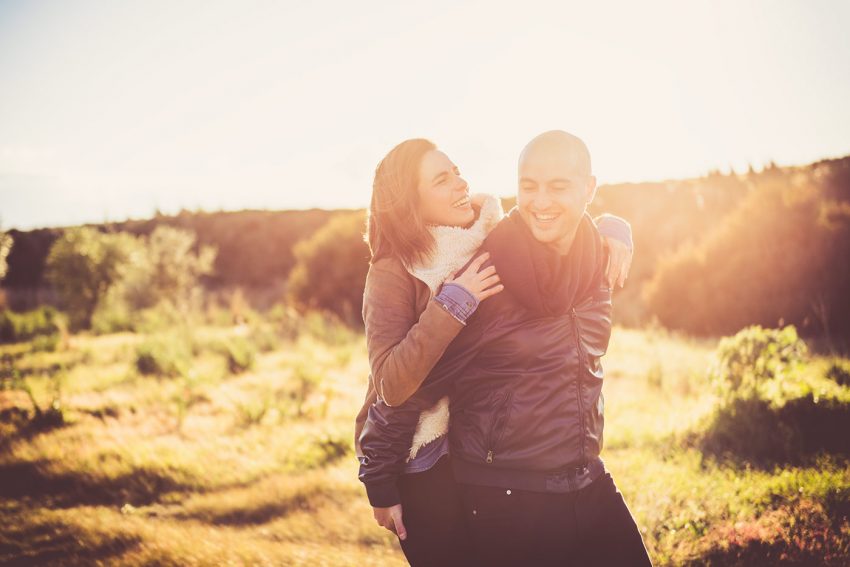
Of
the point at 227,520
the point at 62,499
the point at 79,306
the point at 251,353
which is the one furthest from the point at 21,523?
the point at 79,306

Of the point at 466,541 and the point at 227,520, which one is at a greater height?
the point at 466,541

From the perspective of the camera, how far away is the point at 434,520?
211 centimetres

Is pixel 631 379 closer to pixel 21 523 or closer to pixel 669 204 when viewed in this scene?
pixel 21 523

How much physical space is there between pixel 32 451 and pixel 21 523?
6.11 ft

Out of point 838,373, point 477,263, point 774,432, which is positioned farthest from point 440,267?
point 838,373

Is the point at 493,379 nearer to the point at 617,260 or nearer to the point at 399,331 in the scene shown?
the point at 399,331

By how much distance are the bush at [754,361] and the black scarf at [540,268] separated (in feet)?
13.4

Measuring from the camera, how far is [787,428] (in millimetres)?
4652

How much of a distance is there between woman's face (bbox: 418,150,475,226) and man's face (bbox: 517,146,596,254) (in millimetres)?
288

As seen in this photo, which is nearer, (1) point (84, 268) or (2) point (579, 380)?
(2) point (579, 380)

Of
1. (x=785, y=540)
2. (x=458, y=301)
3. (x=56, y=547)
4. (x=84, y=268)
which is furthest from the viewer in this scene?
(x=84, y=268)

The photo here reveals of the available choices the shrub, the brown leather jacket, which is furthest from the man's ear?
the shrub

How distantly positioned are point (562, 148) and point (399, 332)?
3.29ft

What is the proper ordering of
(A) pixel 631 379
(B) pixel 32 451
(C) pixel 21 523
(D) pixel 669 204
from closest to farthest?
(C) pixel 21 523 < (B) pixel 32 451 < (A) pixel 631 379 < (D) pixel 669 204
